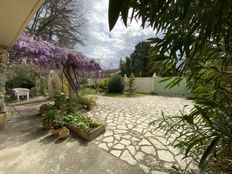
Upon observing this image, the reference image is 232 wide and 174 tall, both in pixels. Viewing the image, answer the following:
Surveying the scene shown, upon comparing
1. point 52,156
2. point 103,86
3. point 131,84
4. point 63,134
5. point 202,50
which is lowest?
point 52,156

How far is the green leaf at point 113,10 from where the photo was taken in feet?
1.11

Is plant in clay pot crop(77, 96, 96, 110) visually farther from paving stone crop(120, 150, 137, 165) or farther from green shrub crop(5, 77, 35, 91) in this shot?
green shrub crop(5, 77, 35, 91)

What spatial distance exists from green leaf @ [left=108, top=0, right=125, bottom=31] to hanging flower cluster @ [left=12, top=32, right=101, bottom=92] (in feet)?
15.2

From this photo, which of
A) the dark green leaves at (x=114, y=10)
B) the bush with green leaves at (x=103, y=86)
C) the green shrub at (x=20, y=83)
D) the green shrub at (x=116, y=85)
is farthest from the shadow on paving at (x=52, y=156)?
the bush with green leaves at (x=103, y=86)

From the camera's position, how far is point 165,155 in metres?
2.79

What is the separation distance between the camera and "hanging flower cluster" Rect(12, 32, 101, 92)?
4.30 meters

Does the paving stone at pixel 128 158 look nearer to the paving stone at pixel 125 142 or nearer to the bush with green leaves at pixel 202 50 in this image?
the paving stone at pixel 125 142

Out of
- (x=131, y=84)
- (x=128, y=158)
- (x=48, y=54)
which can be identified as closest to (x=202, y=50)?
(x=128, y=158)

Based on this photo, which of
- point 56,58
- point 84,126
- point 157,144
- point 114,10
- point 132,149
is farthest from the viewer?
point 56,58

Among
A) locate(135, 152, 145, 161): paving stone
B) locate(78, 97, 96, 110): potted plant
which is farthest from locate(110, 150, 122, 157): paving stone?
locate(78, 97, 96, 110): potted plant

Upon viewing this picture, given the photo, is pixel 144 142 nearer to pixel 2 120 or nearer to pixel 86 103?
pixel 86 103

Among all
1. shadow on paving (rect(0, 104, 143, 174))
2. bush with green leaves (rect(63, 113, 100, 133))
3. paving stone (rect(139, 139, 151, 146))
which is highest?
bush with green leaves (rect(63, 113, 100, 133))

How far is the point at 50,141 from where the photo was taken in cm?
332

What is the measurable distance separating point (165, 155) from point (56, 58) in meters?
4.34
